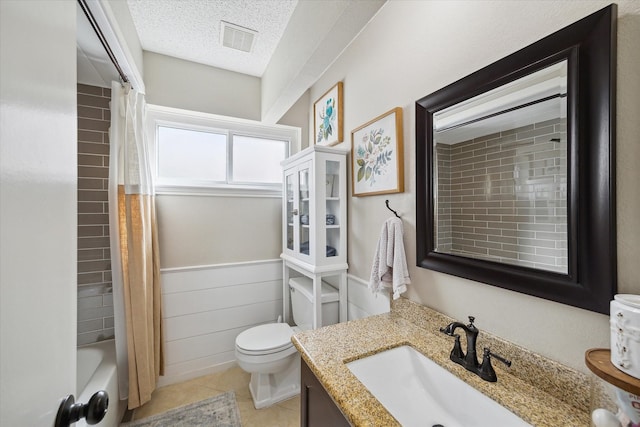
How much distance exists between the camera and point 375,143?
1525mm

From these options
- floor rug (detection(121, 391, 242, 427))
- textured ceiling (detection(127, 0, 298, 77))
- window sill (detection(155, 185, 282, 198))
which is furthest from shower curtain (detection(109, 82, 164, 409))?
textured ceiling (detection(127, 0, 298, 77))

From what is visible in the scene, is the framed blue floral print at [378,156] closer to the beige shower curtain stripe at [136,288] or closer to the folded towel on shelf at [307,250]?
the folded towel on shelf at [307,250]

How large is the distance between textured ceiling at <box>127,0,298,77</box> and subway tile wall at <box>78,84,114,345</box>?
55 cm

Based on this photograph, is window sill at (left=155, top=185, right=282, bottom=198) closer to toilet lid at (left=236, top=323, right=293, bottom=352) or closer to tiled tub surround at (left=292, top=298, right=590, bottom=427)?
toilet lid at (left=236, top=323, right=293, bottom=352)

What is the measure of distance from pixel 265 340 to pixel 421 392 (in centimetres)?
117

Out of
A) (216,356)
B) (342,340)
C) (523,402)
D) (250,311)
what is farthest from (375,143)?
(216,356)

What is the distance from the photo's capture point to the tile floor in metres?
1.67

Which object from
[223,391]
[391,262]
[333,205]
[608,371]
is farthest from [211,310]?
[608,371]

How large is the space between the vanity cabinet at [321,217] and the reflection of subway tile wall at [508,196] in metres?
0.75

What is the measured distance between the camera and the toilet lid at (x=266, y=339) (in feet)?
→ 5.74

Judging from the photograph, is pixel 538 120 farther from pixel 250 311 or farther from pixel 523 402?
pixel 250 311

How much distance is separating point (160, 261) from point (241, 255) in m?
0.60

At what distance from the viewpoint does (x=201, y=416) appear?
1681 millimetres

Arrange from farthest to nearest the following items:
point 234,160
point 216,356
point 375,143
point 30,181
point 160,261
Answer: point 234,160
point 216,356
point 160,261
point 375,143
point 30,181
